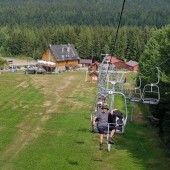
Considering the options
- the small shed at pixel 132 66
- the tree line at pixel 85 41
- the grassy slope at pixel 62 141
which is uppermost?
the tree line at pixel 85 41

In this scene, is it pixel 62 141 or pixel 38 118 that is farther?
pixel 38 118

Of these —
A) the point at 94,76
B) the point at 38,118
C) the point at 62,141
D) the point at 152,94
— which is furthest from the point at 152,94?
the point at 94,76

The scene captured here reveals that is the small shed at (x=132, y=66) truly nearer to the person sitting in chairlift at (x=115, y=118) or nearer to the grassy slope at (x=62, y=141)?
the grassy slope at (x=62, y=141)

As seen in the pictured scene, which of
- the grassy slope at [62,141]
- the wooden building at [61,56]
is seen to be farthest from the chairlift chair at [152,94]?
the wooden building at [61,56]

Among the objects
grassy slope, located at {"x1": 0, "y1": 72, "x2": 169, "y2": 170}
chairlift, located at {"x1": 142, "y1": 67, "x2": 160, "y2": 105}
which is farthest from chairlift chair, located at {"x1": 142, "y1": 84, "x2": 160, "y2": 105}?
grassy slope, located at {"x1": 0, "y1": 72, "x2": 169, "y2": 170}

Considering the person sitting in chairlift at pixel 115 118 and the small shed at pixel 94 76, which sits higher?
the person sitting in chairlift at pixel 115 118

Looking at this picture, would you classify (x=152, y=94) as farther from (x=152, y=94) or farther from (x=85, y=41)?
(x=85, y=41)

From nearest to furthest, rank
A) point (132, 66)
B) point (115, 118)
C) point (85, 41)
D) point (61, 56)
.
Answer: point (115, 118) → point (132, 66) → point (61, 56) → point (85, 41)

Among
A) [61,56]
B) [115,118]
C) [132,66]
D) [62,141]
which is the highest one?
[61,56]
